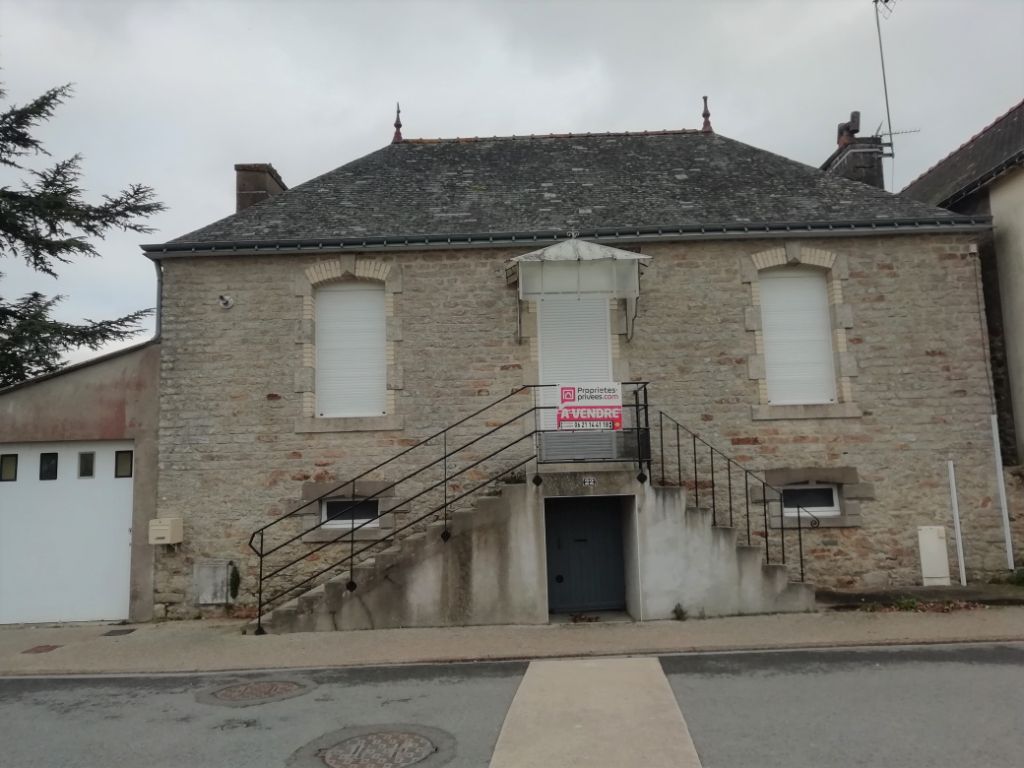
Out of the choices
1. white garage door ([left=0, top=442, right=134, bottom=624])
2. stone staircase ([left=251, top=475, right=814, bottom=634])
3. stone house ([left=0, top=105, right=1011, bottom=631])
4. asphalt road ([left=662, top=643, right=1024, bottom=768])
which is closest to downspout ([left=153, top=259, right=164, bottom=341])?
stone house ([left=0, top=105, right=1011, bottom=631])

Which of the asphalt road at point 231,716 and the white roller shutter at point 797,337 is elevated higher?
the white roller shutter at point 797,337

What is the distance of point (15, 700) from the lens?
6422 millimetres

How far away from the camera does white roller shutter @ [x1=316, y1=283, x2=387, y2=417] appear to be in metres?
10.4

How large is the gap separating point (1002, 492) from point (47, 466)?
1289cm

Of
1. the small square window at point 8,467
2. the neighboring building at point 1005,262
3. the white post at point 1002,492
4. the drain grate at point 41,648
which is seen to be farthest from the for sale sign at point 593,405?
the small square window at point 8,467

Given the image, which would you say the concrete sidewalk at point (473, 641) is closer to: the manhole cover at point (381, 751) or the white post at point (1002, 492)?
the white post at point (1002, 492)

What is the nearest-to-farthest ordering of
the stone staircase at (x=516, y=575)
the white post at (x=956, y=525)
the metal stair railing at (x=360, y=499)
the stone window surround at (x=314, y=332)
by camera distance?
the stone staircase at (x=516, y=575) → the metal stair railing at (x=360, y=499) → the white post at (x=956, y=525) → the stone window surround at (x=314, y=332)

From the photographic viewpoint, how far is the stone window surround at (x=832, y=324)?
10117 millimetres

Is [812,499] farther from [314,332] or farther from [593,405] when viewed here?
[314,332]

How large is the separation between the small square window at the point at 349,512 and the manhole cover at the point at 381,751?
4.93 meters

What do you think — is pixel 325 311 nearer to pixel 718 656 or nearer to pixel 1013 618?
pixel 718 656

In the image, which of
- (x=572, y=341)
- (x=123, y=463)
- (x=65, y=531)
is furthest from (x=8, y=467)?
(x=572, y=341)

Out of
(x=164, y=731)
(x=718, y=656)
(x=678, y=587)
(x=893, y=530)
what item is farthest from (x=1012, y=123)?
(x=164, y=731)

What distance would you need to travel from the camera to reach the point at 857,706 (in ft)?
18.0
